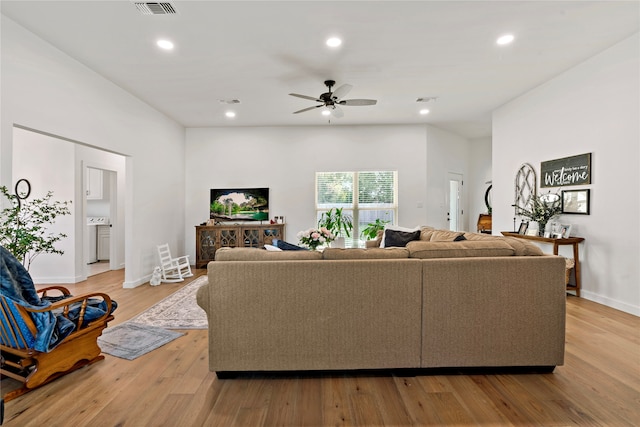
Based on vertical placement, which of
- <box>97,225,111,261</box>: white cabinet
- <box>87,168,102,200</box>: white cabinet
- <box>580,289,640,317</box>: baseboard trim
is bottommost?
<box>580,289,640,317</box>: baseboard trim

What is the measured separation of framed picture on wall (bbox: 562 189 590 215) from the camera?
3.83 meters

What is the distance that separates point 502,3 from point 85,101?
4.51 meters

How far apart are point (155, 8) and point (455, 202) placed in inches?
268

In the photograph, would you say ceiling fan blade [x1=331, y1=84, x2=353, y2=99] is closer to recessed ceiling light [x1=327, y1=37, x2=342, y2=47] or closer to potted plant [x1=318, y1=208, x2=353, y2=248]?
recessed ceiling light [x1=327, y1=37, x2=342, y2=47]

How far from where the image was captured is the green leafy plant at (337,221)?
251 inches

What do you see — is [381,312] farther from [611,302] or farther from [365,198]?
[365,198]

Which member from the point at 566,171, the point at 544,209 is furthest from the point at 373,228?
the point at 566,171

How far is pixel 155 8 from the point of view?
2.64 metres

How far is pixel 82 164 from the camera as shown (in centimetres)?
510

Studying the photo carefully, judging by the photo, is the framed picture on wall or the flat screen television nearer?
the framed picture on wall

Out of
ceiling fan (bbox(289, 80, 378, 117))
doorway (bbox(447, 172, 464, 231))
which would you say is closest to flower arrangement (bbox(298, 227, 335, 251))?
ceiling fan (bbox(289, 80, 378, 117))

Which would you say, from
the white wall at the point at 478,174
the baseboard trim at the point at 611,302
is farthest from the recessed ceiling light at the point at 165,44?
the white wall at the point at 478,174

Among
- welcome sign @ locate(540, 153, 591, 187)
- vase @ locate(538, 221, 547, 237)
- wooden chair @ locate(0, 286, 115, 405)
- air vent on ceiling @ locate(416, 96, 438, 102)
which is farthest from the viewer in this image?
air vent on ceiling @ locate(416, 96, 438, 102)

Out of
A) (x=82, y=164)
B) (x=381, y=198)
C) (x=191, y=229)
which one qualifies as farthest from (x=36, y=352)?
(x=381, y=198)
